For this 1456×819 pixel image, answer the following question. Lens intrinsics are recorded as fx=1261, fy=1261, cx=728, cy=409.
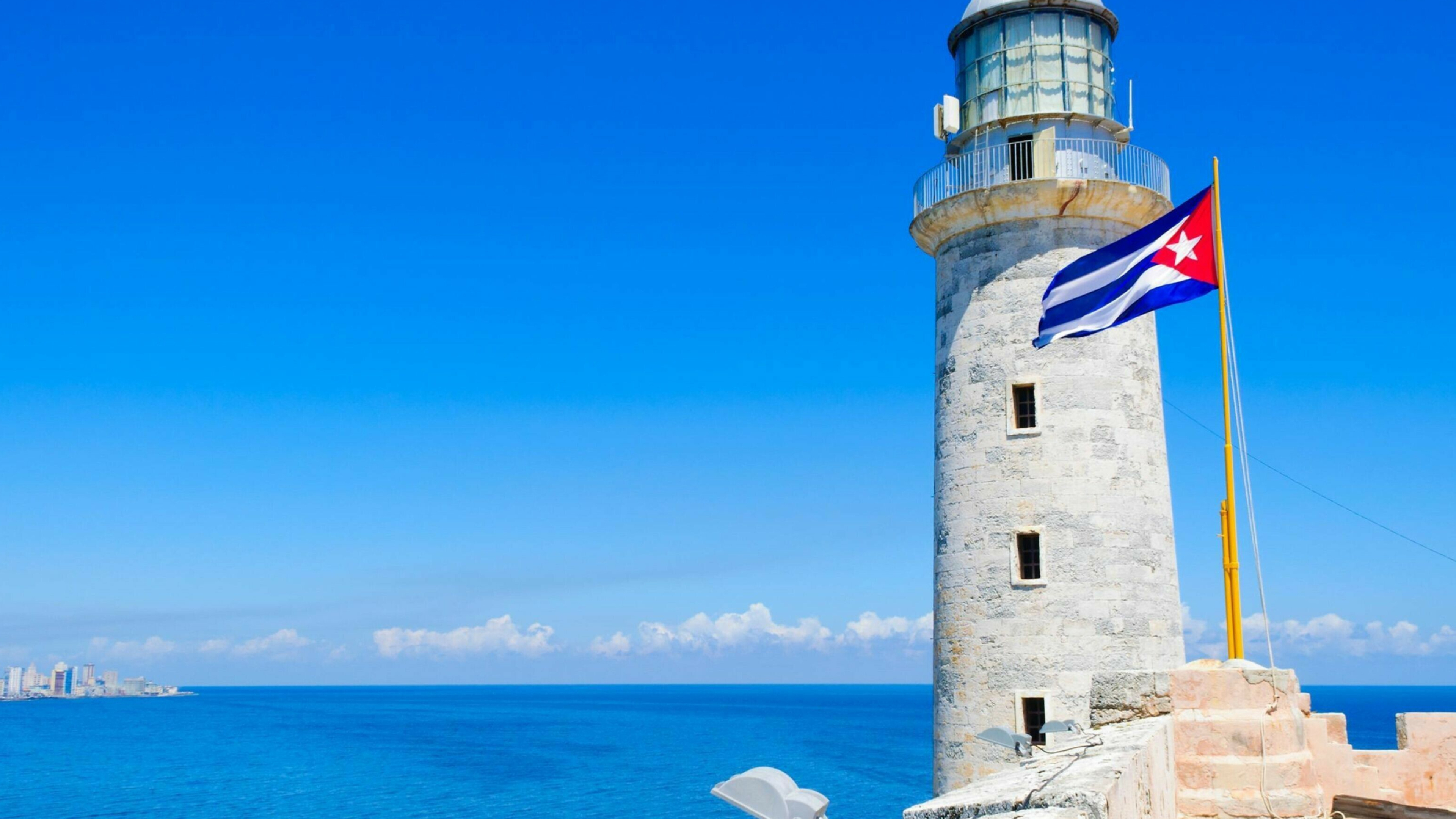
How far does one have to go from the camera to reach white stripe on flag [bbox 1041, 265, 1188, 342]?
13992mm

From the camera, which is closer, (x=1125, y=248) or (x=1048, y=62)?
(x=1125, y=248)

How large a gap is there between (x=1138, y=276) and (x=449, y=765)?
68.8 meters

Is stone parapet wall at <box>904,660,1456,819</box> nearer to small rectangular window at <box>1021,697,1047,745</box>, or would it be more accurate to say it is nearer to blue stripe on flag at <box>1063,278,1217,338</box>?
blue stripe on flag at <box>1063,278,1217,338</box>

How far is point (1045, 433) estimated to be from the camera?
60.1 ft

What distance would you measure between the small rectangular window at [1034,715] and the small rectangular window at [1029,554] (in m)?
1.70

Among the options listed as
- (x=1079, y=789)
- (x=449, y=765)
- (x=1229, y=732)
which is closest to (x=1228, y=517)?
(x=1229, y=732)

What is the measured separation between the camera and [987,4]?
20.0 m

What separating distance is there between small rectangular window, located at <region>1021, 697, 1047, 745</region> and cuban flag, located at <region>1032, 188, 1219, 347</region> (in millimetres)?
5307

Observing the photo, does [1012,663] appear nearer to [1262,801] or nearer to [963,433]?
[963,433]

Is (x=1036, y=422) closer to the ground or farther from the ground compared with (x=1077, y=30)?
closer to the ground

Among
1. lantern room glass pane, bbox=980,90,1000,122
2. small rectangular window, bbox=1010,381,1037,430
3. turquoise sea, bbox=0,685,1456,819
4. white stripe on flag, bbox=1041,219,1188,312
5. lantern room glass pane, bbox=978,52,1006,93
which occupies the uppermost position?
lantern room glass pane, bbox=978,52,1006,93

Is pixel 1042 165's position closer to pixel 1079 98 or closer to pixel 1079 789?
pixel 1079 98

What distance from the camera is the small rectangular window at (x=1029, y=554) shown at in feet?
59.4

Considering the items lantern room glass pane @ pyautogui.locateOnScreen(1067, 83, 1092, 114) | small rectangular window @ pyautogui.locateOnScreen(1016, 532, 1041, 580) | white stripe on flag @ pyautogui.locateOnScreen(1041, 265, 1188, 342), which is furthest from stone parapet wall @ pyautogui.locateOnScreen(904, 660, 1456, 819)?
lantern room glass pane @ pyautogui.locateOnScreen(1067, 83, 1092, 114)
